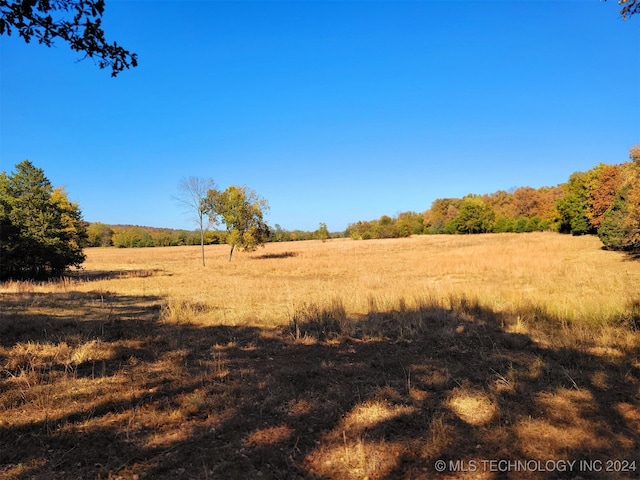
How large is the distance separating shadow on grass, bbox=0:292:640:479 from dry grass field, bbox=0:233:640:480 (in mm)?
19

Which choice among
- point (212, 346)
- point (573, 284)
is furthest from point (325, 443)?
point (573, 284)

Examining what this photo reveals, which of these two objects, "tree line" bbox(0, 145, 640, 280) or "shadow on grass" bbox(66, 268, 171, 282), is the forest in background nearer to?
"tree line" bbox(0, 145, 640, 280)

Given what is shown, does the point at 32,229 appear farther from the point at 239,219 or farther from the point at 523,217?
the point at 523,217

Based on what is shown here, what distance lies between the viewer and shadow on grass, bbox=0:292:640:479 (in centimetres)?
279

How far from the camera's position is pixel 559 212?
58.9 meters

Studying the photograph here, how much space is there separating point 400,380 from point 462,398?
803 mm

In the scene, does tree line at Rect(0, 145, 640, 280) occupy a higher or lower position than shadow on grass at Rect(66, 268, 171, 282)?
higher

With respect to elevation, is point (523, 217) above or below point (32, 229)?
above

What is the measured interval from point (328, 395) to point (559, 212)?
6880 centimetres

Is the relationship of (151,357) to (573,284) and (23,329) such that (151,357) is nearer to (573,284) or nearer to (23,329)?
(23,329)

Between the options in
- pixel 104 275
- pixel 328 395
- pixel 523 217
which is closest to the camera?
pixel 328 395

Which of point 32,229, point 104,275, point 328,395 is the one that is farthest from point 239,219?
point 328,395

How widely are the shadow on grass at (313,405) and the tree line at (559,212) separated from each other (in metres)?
21.3

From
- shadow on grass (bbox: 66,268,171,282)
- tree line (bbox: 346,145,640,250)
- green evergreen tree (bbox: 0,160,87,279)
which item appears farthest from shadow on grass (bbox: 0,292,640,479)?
tree line (bbox: 346,145,640,250)
